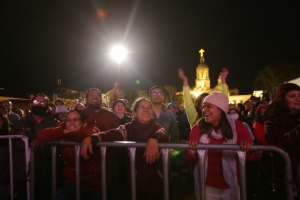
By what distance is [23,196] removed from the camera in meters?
4.79

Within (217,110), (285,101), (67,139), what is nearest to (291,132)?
(285,101)

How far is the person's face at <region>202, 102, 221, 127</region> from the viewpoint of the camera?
3.54 metres

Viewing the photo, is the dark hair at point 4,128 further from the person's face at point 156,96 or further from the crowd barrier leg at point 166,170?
the crowd barrier leg at point 166,170

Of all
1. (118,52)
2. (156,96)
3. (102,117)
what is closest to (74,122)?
(102,117)

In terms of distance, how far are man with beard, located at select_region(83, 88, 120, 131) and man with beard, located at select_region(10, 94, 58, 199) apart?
0.78 meters

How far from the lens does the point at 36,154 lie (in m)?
4.20

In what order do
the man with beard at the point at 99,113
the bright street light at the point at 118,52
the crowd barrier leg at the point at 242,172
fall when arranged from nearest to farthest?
the crowd barrier leg at the point at 242,172 → the man with beard at the point at 99,113 → the bright street light at the point at 118,52

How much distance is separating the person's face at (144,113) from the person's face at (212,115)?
0.79 metres

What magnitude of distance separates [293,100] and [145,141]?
78.7 inches

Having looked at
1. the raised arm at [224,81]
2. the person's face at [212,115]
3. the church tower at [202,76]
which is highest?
the church tower at [202,76]

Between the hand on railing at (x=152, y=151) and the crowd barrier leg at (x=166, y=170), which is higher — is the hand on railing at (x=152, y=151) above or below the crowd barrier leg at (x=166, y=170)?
above

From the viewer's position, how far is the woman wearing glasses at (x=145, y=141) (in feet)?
10.9

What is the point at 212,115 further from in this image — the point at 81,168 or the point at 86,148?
the point at 81,168

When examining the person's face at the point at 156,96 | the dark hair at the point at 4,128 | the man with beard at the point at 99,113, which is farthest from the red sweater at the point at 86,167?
the person's face at the point at 156,96
